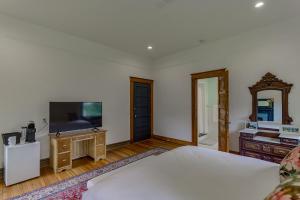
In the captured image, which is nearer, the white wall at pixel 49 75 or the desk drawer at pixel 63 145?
the white wall at pixel 49 75

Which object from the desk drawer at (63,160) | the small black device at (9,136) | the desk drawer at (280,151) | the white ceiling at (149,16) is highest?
the white ceiling at (149,16)

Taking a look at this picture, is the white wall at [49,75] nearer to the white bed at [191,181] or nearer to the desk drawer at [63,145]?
the desk drawer at [63,145]

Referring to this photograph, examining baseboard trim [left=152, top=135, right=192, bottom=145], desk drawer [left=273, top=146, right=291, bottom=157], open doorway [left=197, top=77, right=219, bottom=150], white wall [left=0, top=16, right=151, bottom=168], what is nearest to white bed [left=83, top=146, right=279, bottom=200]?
desk drawer [left=273, top=146, right=291, bottom=157]

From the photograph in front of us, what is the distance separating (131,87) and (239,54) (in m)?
3.03

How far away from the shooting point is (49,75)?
3.25m

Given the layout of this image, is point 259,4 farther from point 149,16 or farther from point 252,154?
point 252,154

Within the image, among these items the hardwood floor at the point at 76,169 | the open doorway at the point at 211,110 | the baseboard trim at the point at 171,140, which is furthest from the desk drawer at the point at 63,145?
the open doorway at the point at 211,110

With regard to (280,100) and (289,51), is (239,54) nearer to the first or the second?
(289,51)

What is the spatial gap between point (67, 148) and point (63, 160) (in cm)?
23

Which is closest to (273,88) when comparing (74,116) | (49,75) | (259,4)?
(259,4)

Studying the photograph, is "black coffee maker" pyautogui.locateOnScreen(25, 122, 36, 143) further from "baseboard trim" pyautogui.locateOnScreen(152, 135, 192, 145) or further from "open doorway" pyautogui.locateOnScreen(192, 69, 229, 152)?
"open doorway" pyautogui.locateOnScreen(192, 69, 229, 152)

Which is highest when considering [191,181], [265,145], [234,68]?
[234,68]

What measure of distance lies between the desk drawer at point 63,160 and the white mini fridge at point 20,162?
34 cm

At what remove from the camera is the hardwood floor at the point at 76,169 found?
239cm
